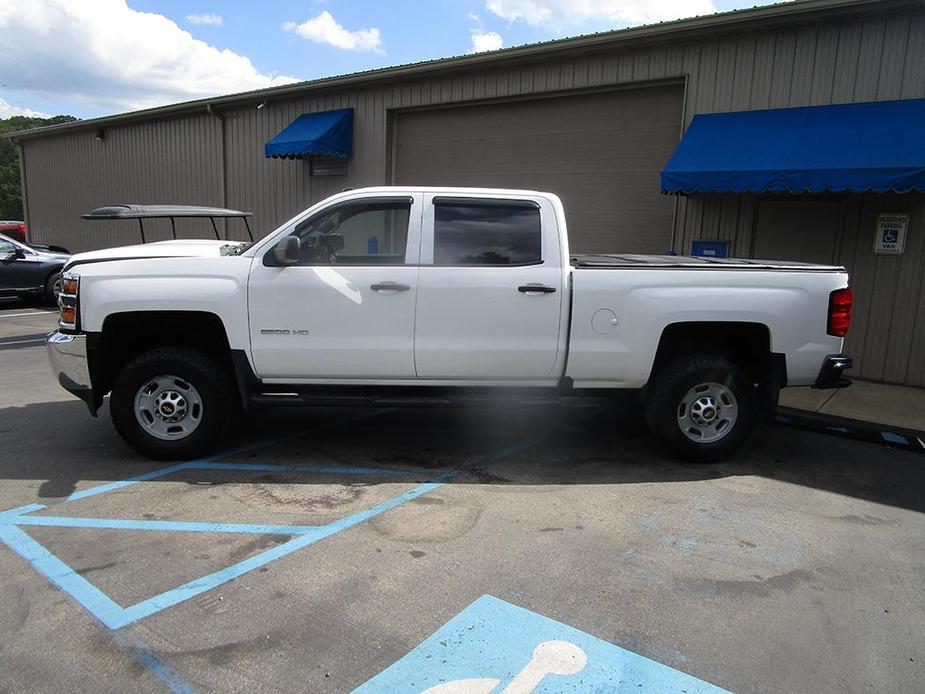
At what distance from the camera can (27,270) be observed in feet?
46.0

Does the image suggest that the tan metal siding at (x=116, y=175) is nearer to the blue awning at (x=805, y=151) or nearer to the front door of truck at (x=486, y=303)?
the blue awning at (x=805, y=151)

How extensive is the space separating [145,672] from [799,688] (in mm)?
2645

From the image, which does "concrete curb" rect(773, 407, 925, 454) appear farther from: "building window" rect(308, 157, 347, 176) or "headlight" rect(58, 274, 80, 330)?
"building window" rect(308, 157, 347, 176)

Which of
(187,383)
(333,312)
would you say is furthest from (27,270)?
(333,312)

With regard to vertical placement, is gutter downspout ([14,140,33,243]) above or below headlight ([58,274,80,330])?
above

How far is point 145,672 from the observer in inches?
110

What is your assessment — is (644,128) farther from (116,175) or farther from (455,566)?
(116,175)

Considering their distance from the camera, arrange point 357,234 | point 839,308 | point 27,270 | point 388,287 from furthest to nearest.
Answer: point 27,270
point 357,234
point 839,308
point 388,287

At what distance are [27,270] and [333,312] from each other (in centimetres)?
1193

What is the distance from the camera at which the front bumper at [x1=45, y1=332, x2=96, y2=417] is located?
5.11m

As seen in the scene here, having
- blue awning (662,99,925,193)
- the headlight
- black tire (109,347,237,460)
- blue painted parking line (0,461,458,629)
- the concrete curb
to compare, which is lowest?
blue painted parking line (0,461,458,629)

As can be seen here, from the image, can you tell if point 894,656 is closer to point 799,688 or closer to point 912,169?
point 799,688

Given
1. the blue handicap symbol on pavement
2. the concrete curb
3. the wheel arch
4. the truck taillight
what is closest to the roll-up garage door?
the concrete curb

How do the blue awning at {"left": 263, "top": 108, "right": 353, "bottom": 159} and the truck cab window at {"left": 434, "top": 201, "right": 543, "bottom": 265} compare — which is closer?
the truck cab window at {"left": 434, "top": 201, "right": 543, "bottom": 265}
